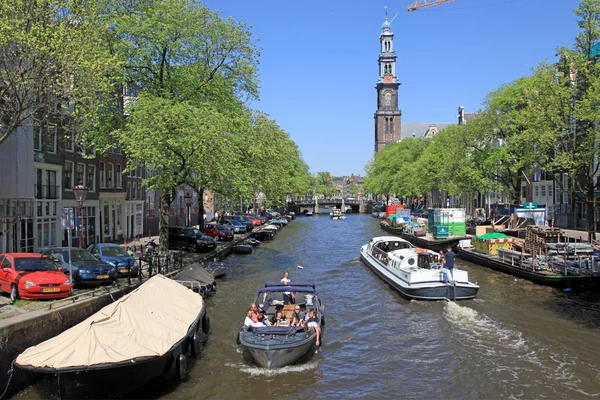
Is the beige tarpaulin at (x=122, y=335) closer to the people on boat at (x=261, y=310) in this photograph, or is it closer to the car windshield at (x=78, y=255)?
the people on boat at (x=261, y=310)

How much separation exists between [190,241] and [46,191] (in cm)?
1052

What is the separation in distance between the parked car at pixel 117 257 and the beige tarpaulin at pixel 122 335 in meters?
8.83

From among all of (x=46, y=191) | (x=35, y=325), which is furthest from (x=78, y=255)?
(x=46, y=191)

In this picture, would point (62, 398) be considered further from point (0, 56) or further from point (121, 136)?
point (121, 136)

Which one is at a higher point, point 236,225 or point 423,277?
point 236,225

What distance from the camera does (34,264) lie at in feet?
66.0

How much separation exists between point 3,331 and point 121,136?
1453cm

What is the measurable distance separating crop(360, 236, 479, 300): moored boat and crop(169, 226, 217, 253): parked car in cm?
1321

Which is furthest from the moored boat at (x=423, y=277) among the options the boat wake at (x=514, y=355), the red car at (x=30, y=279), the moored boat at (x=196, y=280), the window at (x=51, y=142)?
the window at (x=51, y=142)

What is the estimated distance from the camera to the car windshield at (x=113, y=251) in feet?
89.6

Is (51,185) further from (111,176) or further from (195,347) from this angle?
(195,347)

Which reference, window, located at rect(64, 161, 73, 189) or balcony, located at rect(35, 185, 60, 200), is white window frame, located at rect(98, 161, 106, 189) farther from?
balcony, located at rect(35, 185, 60, 200)

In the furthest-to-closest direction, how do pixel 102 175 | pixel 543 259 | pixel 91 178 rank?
pixel 102 175, pixel 91 178, pixel 543 259

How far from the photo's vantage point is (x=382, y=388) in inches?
592
